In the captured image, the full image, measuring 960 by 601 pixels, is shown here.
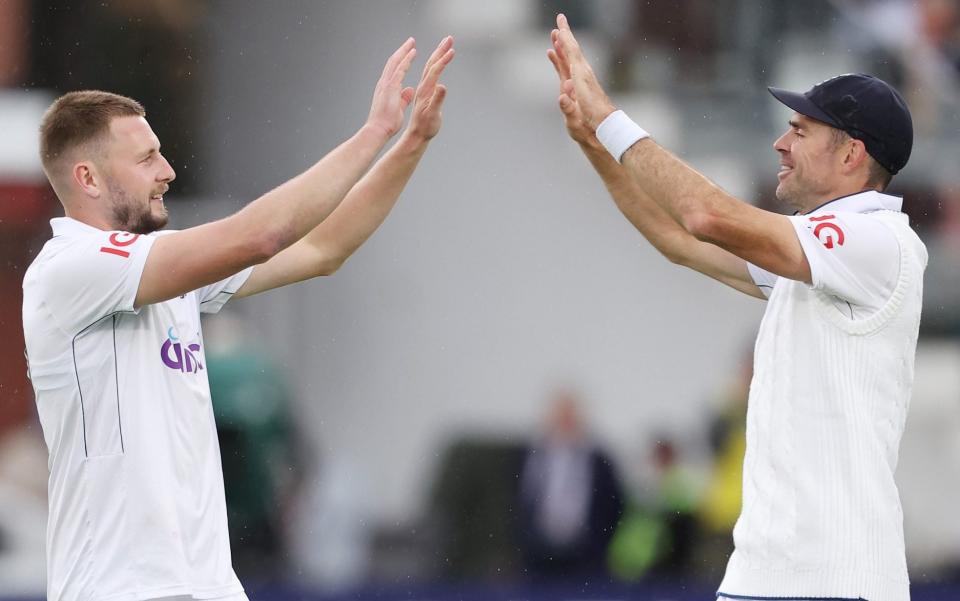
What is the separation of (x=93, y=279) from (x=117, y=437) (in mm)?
414

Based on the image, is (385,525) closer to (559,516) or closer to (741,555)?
(559,516)

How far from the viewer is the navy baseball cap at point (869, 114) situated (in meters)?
4.09

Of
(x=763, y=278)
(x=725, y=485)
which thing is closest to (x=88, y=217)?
(x=763, y=278)

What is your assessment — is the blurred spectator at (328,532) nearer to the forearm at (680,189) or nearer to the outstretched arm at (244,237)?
the outstretched arm at (244,237)

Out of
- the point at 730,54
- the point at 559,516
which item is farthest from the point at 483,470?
the point at 730,54

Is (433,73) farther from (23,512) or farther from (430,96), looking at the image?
(23,512)

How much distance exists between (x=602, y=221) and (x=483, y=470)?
3.72 m

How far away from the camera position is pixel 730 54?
1306 centimetres

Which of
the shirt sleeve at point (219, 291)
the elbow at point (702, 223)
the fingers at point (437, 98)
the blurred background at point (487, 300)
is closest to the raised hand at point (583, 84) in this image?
the fingers at point (437, 98)

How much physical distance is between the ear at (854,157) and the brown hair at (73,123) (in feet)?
6.63

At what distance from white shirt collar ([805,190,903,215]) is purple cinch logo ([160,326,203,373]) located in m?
1.74

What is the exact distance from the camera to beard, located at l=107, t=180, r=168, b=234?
409 centimetres

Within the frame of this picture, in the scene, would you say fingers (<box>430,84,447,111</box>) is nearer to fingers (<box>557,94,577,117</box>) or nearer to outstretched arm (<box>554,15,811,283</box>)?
fingers (<box>557,94,577,117</box>)

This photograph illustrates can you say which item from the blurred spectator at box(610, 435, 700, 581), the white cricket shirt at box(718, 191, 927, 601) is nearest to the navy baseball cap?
the white cricket shirt at box(718, 191, 927, 601)
